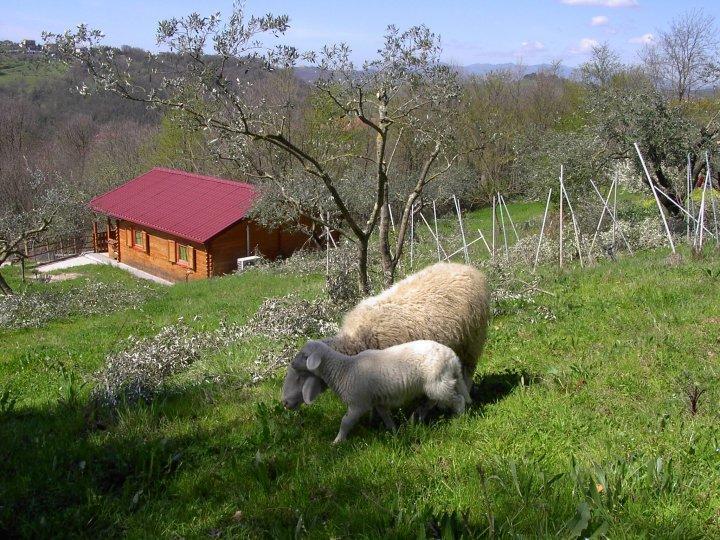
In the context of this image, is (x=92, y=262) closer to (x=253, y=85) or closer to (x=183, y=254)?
(x=183, y=254)

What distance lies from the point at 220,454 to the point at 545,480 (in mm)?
2728

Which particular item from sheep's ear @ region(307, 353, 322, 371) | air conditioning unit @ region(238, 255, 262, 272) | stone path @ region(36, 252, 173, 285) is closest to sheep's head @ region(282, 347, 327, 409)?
sheep's ear @ region(307, 353, 322, 371)

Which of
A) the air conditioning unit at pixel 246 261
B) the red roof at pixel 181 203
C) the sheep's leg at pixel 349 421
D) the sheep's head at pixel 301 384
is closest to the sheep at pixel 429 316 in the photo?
the sheep's head at pixel 301 384

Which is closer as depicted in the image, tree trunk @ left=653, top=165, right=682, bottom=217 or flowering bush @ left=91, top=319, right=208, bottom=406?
flowering bush @ left=91, top=319, right=208, bottom=406

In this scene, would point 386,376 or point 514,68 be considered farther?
point 514,68

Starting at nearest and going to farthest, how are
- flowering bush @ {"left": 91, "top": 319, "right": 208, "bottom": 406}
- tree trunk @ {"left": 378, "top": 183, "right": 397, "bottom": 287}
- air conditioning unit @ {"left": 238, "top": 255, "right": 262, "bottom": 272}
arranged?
flowering bush @ {"left": 91, "top": 319, "right": 208, "bottom": 406}, tree trunk @ {"left": 378, "top": 183, "right": 397, "bottom": 287}, air conditioning unit @ {"left": 238, "top": 255, "right": 262, "bottom": 272}

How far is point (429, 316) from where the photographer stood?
635cm

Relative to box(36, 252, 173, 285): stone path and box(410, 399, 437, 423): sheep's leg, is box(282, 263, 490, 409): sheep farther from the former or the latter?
box(36, 252, 173, 285): stone path

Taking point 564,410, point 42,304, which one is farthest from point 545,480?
point 42,304

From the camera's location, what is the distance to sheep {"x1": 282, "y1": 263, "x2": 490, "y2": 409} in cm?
622

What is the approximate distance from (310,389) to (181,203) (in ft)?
98.6

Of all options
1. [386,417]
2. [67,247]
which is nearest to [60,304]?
[386,417]

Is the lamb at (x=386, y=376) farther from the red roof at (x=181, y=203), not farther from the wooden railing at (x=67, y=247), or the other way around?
the wooden railing at (x=67, y=247)

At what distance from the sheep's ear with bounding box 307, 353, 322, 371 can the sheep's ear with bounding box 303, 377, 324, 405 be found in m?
0.21
